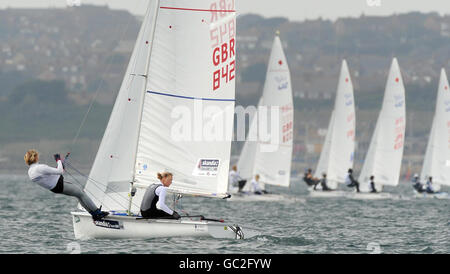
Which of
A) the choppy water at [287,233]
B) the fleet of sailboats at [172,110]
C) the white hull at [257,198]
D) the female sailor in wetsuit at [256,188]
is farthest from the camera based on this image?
the female sailor in wetsuit at [256,188]

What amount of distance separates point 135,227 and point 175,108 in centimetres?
282

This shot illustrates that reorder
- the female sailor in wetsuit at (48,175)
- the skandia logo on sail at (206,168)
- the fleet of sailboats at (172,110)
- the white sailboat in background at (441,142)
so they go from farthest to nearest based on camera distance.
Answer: the white sailboat in background at (441,142) → the skandia logo on sail at (206,168) → the fleet of sailboats at (172,110) → the female sailor in wetsuit at (48,175)

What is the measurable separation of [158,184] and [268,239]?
2.94m

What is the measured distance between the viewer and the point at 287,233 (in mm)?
22297

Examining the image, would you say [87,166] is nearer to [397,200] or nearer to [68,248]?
[397,200]

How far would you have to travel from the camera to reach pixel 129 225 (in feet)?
60.4

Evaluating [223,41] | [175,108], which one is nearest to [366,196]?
[223,41]

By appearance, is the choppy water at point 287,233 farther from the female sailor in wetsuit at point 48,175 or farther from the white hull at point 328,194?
the white hull at point 328,194

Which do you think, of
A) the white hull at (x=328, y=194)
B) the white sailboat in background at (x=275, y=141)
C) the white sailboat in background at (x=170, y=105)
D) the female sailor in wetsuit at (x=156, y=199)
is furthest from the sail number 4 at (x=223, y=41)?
the white hull at (x=328, y=194)

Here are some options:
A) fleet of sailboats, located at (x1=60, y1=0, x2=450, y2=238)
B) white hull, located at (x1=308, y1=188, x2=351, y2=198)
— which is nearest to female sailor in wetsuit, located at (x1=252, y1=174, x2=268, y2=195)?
white hull, located at (x1=308, y1=188, x2=351, y2=198)

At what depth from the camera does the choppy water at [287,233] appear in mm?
18016

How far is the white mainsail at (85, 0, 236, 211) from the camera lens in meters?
19.7

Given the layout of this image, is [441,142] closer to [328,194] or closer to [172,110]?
[328,194]

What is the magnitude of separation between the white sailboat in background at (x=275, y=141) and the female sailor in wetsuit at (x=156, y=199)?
22.6 metres
